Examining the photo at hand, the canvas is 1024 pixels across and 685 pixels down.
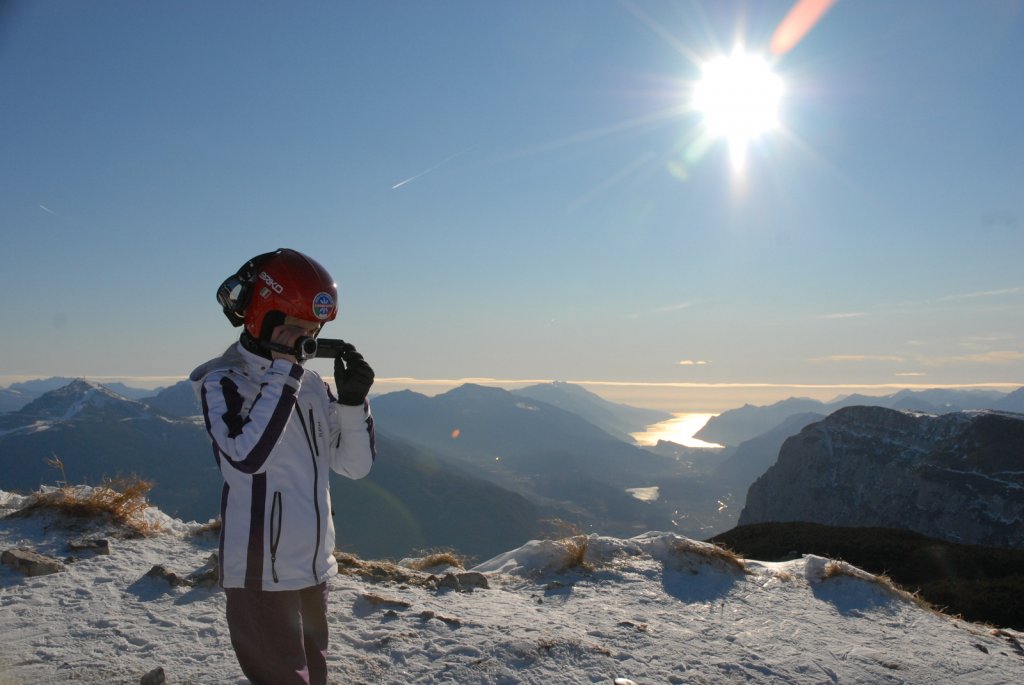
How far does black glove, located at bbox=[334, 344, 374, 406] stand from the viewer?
3.88m

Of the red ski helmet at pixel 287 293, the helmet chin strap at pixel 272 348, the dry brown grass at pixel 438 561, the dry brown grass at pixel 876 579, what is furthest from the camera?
the dry brown grass at pixel 438 561

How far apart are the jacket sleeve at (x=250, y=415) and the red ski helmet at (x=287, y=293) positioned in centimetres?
42

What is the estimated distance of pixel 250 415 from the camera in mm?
3338

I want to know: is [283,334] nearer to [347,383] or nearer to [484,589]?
[347,383]

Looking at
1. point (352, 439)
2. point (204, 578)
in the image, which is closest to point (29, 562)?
point (204, 578)

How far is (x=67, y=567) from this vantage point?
7051mm

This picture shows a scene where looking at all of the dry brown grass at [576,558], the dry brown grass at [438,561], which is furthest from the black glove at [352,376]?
the dry brown grass at [438,561]

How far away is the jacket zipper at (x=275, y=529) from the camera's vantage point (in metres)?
3.47

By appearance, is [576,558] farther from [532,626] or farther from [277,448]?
[277,448]

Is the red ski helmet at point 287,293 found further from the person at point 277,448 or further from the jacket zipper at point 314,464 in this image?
the jacket zipper at point 314,464

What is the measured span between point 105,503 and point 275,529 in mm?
7393

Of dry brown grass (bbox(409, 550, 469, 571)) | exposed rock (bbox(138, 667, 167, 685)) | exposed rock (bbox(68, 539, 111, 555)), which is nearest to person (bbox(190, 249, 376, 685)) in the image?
exposed rock (bbox(138, 667, 167, 685))

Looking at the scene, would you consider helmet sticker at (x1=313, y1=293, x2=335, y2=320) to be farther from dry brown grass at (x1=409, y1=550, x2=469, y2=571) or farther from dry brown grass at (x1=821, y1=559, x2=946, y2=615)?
dry brown grass at (x1=821, y1=559, x2=946, y2=615)

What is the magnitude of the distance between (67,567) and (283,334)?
6081mm
